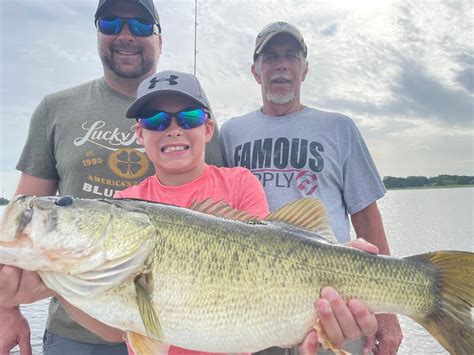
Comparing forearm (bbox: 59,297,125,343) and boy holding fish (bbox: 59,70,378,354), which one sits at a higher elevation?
boy holding fish (bbox: 59,70,378,354)

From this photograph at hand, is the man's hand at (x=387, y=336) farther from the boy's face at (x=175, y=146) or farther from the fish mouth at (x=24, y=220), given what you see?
the fish mouth at (x=24, y=220)

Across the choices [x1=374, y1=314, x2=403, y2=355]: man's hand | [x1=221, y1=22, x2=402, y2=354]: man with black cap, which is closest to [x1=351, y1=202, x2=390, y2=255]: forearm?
[x1=221, y1=22, x2=402, y2=354]: man with black cap

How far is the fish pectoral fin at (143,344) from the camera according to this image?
242cm

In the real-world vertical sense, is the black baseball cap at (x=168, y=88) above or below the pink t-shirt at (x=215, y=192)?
above

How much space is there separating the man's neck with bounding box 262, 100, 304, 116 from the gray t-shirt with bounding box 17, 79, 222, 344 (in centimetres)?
74

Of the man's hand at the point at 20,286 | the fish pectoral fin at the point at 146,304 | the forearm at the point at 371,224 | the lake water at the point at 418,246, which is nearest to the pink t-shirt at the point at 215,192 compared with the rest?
the fish pectoral fin at the point at 146,304

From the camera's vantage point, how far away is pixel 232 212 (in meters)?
2.70

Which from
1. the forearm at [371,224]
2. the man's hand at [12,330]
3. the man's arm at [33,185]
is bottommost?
the man's hand at [12,330]

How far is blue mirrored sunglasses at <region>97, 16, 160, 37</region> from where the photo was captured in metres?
3.92

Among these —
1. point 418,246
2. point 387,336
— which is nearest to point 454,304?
point 387,336

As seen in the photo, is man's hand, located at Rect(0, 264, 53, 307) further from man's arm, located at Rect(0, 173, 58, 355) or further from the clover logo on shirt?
the clover logo on shirt

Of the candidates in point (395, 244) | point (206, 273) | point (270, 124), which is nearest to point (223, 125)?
point (270, 124)

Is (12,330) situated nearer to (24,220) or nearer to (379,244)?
(24,220)

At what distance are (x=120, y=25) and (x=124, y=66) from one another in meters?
0.37
